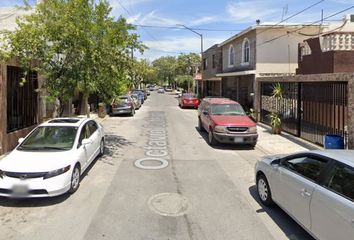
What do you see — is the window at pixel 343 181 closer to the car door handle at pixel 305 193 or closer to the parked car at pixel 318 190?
the parked car at pixel 318 190

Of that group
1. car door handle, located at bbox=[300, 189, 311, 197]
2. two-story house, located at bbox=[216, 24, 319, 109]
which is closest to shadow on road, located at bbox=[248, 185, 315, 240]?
car door handle, located at bbox=[300, 189, 311, 197]

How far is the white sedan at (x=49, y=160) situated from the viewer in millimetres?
6527

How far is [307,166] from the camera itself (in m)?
5.54

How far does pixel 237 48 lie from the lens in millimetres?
29141

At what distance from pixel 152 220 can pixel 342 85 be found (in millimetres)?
8837

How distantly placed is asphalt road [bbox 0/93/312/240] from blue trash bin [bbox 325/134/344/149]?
264 centimetres

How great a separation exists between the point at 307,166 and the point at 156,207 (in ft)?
9.74

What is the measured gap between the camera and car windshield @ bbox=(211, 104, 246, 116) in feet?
46.9

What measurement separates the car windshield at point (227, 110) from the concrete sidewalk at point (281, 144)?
60.5 inches

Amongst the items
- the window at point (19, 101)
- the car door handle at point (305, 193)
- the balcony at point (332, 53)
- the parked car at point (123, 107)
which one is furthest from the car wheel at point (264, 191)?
the parked car at point (123, 107)

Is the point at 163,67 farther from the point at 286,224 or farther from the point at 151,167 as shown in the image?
the point at 286,224

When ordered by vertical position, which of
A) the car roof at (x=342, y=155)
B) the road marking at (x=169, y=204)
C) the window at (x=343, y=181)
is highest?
the car roof at (x=342, y=155)

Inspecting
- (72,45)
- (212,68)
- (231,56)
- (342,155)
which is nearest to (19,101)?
(72,45)

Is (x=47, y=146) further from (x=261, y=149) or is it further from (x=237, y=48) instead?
(x=237, y=48)
